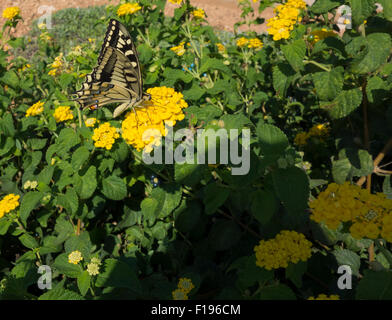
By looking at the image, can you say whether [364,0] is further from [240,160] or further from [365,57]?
[240,160]

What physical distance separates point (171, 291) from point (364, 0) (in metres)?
1.64

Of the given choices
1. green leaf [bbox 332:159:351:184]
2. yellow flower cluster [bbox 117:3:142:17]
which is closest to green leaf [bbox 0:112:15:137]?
yellow flower cluster [bbox 117:3:142:17]

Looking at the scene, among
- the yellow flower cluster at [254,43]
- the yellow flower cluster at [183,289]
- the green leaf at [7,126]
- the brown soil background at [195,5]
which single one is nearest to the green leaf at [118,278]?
the yellow flower cluster at [183,289]

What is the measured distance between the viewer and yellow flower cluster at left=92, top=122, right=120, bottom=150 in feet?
5.66

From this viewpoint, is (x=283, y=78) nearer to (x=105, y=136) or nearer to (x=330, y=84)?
(x=330, y=84)

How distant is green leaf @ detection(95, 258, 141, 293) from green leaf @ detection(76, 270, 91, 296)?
4cm

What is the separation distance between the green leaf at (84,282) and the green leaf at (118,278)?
0.14 feet

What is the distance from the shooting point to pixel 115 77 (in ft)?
7.11

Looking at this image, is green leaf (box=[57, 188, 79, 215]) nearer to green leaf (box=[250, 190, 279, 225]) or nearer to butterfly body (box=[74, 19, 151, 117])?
butterfly body (box=[74, 19, 151, 117])

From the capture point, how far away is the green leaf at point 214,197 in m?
1.40

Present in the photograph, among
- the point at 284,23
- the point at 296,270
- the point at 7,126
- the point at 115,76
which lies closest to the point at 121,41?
the point at 115,76

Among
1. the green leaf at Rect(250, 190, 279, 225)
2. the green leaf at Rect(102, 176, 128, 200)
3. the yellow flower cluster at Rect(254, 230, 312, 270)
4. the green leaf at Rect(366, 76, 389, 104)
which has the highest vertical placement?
the green leaf at Rect(366, 76, 389, 104)
